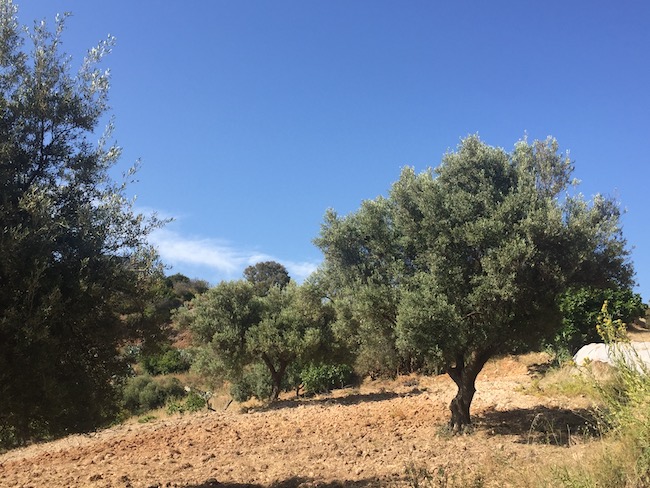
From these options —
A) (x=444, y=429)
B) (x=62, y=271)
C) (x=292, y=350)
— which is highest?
(x=62, y=271)

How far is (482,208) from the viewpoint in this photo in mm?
10805

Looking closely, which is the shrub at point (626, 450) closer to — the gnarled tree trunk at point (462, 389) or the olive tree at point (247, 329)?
the gnarled tree trunk at point (462, 389)

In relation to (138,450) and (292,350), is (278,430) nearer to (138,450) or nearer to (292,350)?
(138,450)

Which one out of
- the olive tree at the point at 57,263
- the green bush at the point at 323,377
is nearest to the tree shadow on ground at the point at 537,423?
the olive tree at the point at 57,263

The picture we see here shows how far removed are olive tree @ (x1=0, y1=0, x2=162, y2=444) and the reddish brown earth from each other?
3.36 meters

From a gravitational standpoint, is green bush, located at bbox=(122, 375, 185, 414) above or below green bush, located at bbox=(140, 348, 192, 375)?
below

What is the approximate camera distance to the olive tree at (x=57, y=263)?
581 cm

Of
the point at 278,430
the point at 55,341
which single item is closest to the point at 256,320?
the point at 278,430

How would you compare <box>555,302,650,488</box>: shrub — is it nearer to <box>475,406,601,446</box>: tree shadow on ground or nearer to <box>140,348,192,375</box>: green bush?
<box>475,406,601,446</box>: tree shadow on ground

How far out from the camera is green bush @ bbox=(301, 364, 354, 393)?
28984mm

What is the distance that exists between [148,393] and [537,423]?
27.2m

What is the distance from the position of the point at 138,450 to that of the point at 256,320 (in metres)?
11.4

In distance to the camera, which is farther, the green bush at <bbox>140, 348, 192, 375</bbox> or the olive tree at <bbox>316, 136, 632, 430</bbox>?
the green bush at <bbox>140, 348, 192, 375</bbox>

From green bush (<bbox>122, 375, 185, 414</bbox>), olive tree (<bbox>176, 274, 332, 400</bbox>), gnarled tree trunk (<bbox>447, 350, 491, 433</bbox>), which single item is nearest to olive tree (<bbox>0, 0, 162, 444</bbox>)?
gnarled tree trunk (<bbox>447, 350, 491, 433</bbox>)
